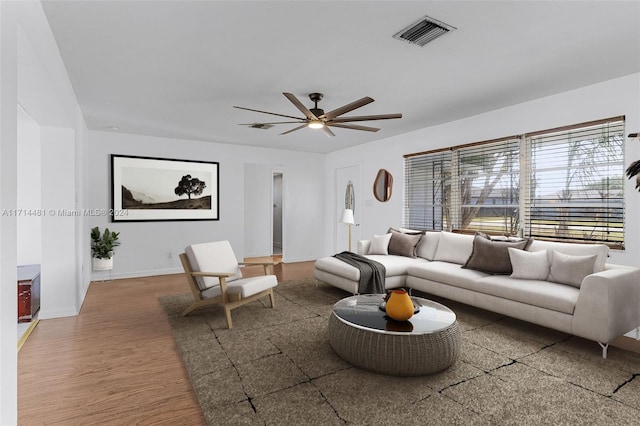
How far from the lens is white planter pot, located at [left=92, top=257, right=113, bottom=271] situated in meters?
5.35

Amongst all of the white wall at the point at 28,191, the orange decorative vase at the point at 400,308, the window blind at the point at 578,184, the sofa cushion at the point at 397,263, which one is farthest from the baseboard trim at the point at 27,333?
the window blind at the point at 578,184

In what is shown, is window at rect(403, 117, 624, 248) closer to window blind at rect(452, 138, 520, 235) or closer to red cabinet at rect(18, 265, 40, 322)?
window blind at rect(452, 138, 520, 235)

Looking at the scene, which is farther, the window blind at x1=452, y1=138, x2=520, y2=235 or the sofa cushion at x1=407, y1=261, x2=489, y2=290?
the window blind at x1=452, y1=138, x2=520, y2=235

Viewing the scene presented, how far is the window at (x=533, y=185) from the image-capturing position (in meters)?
3.58

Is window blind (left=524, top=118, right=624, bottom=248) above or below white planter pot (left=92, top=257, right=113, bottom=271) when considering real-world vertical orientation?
above

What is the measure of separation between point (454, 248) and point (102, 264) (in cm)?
521

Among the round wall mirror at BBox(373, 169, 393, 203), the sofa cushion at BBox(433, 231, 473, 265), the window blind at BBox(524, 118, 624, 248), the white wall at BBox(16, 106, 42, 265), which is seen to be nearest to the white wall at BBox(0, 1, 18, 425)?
the white wall at BBox(16, 106, 42, 265)

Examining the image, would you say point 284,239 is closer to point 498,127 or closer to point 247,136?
point 247,136

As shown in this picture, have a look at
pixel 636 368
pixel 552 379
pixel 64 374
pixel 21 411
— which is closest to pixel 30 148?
pixel 64 374

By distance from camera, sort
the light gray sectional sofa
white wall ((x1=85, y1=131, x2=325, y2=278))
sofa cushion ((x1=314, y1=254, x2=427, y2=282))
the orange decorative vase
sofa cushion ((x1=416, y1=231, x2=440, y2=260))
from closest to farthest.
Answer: the orange decorative vase < the light gray sectional sofa < sofa cushion ((x1=314, y1=254, x2=427, y2=282)) < sofa cushion ((x1=416, y1=231, x2=440, y2=260)) < white wall ((x1=85, y1=131, x2=325, y2=278))

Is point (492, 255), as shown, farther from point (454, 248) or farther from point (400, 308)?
point (400, 308)

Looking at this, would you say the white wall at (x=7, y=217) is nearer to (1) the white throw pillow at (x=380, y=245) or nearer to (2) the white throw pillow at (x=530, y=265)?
(2) the white throw pillow at (x=530, y=265)

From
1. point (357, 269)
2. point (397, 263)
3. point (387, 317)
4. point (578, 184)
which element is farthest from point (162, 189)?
point (578, 184)

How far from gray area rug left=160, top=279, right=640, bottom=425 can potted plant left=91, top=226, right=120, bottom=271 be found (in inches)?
105
